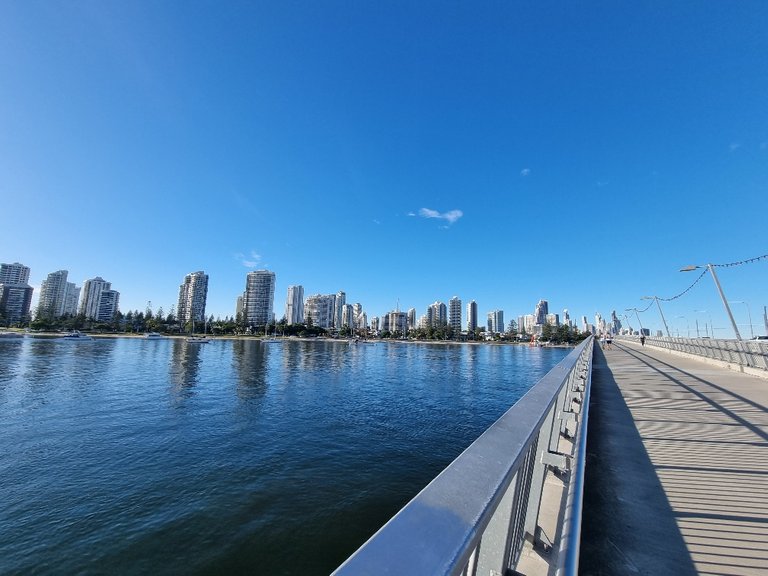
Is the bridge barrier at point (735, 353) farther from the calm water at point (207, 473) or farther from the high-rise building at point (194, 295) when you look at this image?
the high-rise building at point (194, 295)

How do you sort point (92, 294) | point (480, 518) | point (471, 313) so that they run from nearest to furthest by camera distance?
point (480, 518) < point (92, 294) < point (471, 313)

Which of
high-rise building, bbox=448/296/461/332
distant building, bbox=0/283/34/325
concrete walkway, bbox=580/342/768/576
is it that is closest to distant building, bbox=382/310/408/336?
high-rise building, bbox=448/296/461/332

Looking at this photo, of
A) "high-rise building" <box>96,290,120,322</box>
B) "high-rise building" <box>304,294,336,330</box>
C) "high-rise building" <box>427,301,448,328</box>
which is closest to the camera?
"high-rise building" <box>96,290,120,322</box>

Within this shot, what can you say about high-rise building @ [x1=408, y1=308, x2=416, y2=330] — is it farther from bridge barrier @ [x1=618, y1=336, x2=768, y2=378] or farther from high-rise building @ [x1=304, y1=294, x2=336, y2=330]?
bridge barrier @ [x1=618, y1=336, x2=768, y2=378]

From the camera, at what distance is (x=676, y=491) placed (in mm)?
3338

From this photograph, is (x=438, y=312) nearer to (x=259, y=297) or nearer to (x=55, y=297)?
(x=259, y=297)

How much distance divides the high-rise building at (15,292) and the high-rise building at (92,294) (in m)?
15.0

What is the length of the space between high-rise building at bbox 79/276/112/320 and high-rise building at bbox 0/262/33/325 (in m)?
15.0

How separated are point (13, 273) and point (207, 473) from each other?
18077 centimetres

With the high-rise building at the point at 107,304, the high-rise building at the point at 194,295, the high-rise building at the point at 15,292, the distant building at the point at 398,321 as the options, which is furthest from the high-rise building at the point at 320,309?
the high-rise building at the point at 15,292

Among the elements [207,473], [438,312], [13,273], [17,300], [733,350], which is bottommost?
[207,473]

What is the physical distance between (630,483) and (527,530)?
2114mm

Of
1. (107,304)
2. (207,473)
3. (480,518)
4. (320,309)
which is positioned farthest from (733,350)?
(107,304)

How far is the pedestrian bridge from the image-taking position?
3.01ft
